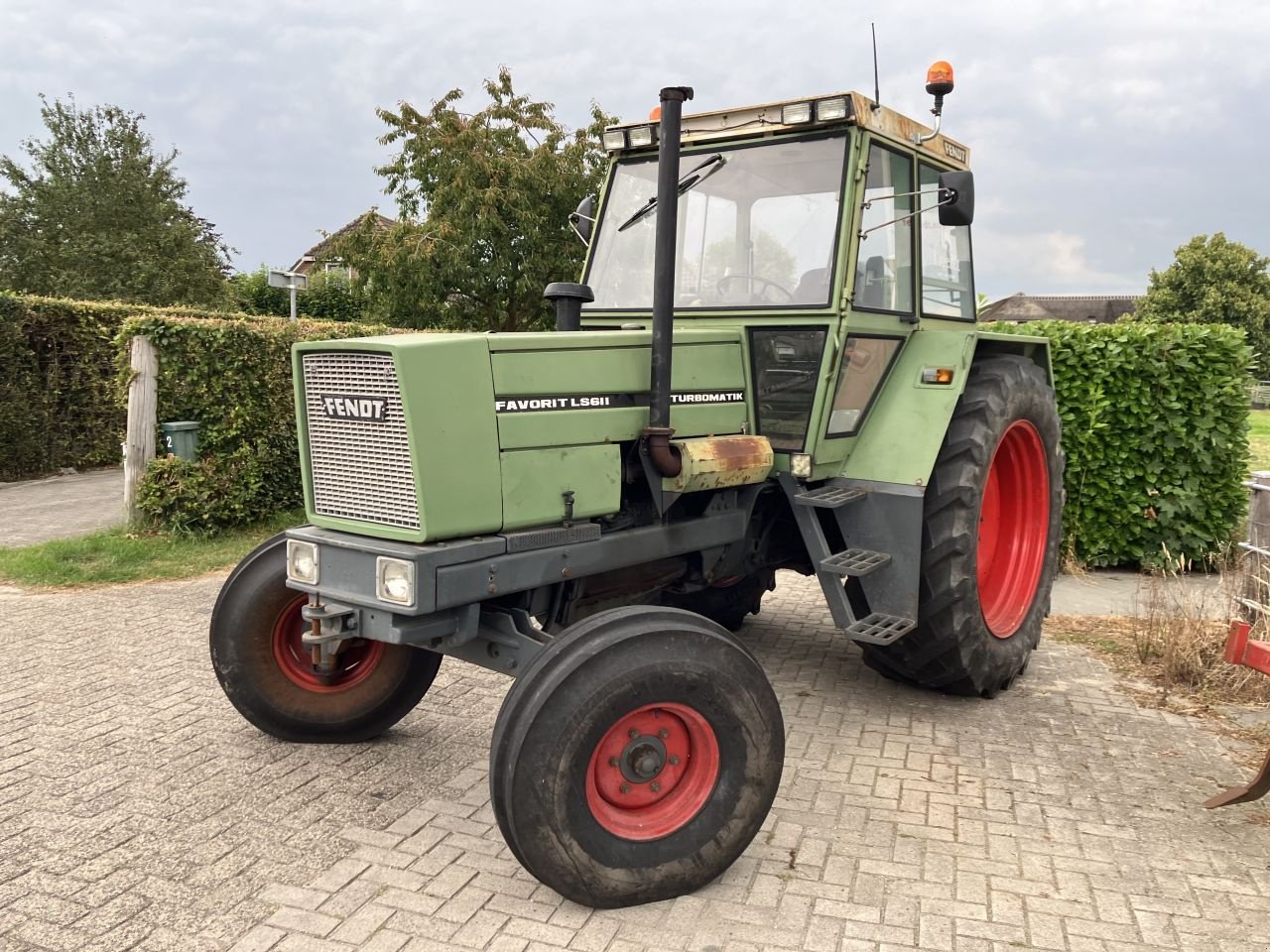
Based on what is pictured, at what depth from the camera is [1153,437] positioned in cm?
734

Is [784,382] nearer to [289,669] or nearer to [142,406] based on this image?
[289,669]

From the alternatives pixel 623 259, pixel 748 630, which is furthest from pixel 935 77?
pixel 748 630

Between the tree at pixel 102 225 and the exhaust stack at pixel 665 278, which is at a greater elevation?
the tree at pixel 102 225

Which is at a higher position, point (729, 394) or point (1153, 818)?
point (729, 394)

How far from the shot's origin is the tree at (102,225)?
2341 cm

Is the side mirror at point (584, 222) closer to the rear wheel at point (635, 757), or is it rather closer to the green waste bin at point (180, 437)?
the rear wheel at point (635, 757)

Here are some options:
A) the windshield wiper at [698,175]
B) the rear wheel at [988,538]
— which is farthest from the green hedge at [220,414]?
the rear wheel at [988,538]

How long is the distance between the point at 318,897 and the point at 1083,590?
5802 mm

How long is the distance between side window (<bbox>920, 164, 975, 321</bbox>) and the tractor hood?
159cm

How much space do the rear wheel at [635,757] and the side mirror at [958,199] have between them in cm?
192

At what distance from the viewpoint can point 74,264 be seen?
931 inches

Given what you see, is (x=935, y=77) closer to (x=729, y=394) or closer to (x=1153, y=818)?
(x=729, y=394)

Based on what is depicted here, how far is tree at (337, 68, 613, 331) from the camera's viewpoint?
14.8 metres

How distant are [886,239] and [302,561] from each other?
8.90 feet
